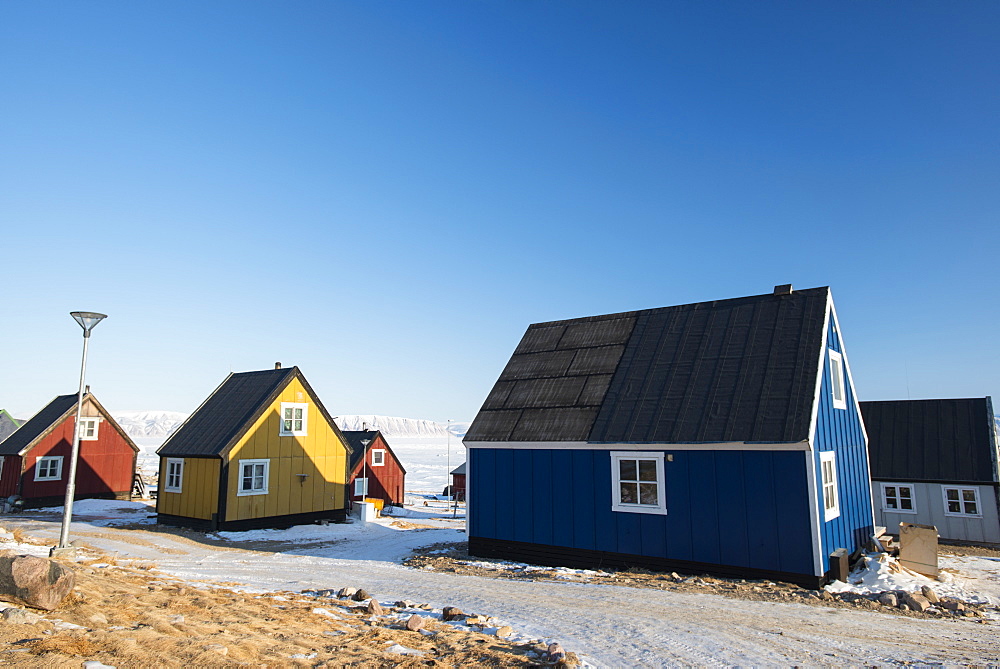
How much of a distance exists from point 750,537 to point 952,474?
15996 mm

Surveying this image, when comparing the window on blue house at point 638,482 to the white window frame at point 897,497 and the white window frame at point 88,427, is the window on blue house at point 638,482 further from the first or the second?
the white window frame at point 88,427

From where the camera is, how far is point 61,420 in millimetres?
34531

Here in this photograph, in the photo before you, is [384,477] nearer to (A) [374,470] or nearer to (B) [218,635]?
(A) [374,470]

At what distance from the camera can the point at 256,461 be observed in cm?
2580

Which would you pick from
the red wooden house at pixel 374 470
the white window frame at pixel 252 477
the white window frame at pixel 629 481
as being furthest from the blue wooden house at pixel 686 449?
the red wooden house at pixel 374 470

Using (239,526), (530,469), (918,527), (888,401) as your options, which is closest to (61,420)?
(239,526)

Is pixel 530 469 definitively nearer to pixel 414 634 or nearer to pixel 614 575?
pixel 614 575

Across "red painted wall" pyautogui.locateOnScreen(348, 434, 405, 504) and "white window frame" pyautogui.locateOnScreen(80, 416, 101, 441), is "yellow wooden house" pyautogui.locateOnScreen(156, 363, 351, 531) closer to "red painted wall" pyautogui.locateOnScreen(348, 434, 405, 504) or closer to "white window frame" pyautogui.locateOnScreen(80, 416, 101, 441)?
"white window frame" pyautogui.locateOnScreen(80, 416, 101, 441)

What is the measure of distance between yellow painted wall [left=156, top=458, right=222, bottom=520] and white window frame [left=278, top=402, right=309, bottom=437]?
9.78ft

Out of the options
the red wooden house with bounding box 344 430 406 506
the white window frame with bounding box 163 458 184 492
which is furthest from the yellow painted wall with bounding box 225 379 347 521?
the red wooden house with bounding box 344 430 406 506

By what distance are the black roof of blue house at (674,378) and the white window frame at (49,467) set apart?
28038mm

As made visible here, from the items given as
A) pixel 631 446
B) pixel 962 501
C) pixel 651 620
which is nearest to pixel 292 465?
pixel 631 446

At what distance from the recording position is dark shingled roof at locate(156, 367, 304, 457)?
25578mm

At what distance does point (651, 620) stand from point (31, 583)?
360 inches
